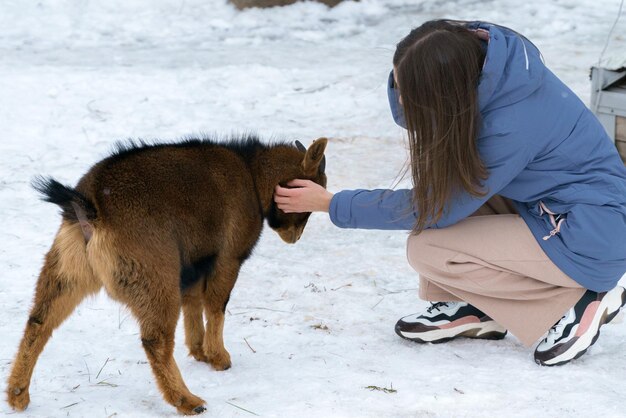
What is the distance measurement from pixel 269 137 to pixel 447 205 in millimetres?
3603

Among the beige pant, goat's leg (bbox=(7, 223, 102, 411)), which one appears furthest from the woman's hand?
goat's leg (bbox=(7, 223, 102, 411))

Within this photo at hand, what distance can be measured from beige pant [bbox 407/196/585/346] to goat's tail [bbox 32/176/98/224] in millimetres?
1568

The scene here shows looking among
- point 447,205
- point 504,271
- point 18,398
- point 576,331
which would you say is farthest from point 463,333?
point 18,398

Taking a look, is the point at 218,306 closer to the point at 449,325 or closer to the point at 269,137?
the point at 449,325

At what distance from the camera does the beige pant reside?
12.8 feet

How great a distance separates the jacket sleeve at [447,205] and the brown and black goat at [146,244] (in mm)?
485

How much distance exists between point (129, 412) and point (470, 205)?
167cm

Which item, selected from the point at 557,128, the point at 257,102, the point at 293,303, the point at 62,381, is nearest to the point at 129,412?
the point at 62,381

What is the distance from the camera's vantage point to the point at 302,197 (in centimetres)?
406

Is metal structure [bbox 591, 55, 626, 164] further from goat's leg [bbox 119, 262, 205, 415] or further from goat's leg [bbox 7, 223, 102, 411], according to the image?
goat's leg [bbox 7, 223, 102, 411]

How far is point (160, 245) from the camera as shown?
3.39 meters

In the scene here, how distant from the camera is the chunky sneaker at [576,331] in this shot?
12.8ft

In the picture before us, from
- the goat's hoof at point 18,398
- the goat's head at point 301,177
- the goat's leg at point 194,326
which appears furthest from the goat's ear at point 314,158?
the goat's hoof at point 18,398

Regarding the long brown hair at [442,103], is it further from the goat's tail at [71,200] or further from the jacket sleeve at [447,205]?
the goat's tail at [71,200]
